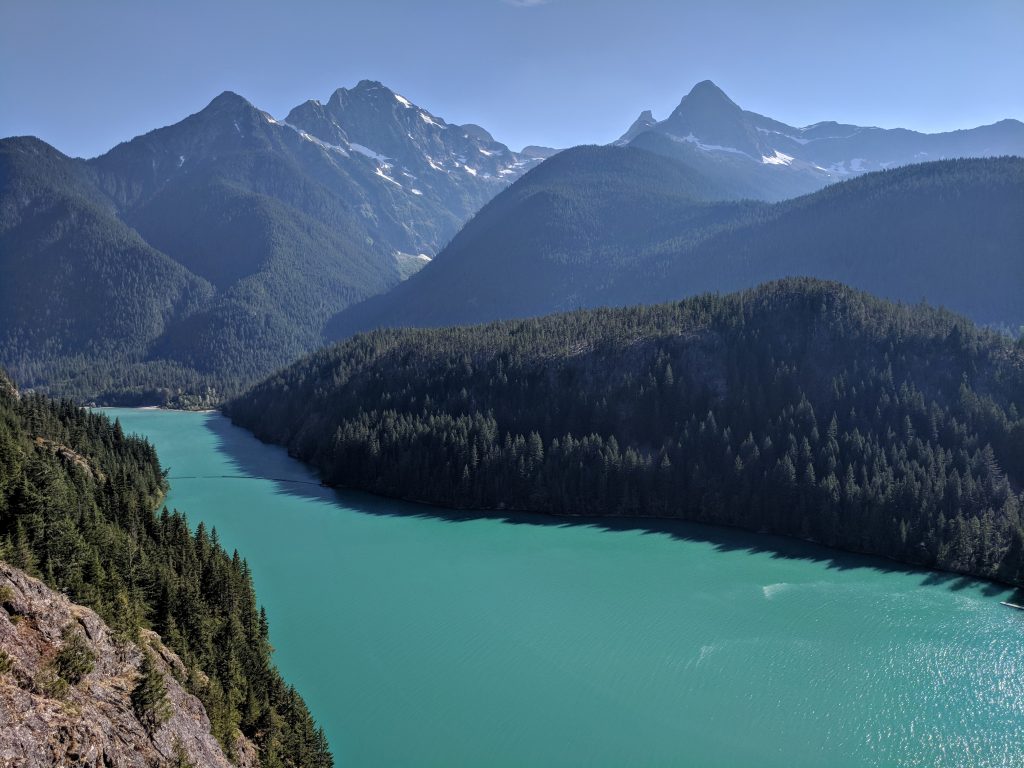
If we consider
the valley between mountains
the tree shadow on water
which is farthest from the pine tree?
the tree shadow on water

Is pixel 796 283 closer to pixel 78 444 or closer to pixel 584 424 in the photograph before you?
pixel 584 424

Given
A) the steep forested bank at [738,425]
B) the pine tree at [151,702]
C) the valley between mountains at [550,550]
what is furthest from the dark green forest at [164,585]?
the steep forested bank at [738,425]

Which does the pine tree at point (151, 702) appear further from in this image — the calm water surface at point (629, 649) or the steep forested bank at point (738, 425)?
the steep forested bank at point (738, 425)

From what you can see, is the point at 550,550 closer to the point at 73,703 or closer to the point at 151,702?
the point at 151,702

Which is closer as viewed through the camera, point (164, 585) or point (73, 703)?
point (73, 703)

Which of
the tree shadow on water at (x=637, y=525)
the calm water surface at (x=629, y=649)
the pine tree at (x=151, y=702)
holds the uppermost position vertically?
the pine tree at (x=151, y=702)

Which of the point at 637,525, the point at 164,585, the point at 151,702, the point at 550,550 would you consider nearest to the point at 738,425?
the point at 637,525
